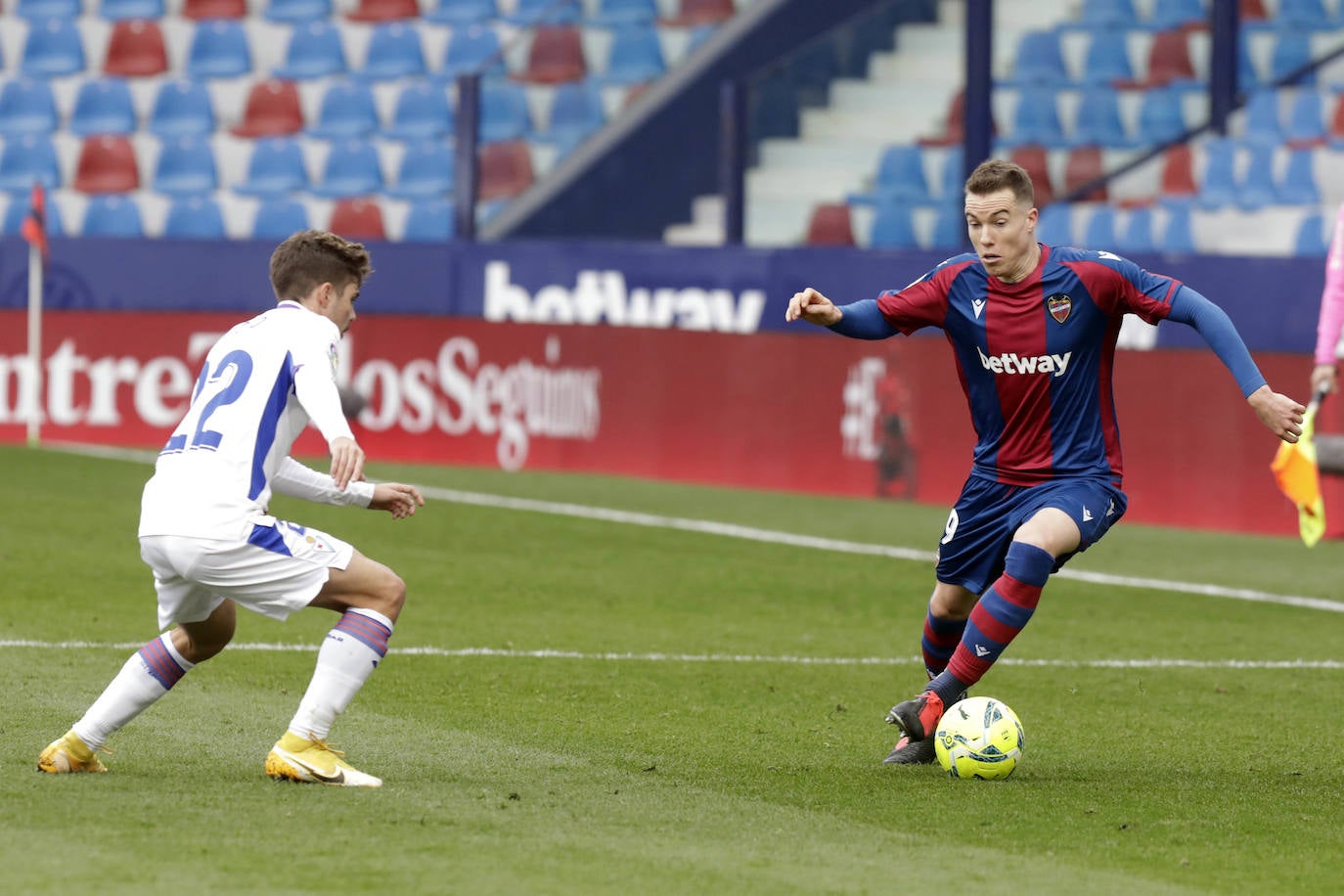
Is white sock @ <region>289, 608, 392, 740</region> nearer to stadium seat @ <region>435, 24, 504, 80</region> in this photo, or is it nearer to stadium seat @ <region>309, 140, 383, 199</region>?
stadium seat @ <region>309, 140, 383, 199</region>

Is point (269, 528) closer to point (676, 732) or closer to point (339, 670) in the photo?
point (339, 670)

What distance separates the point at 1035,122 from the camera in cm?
1602

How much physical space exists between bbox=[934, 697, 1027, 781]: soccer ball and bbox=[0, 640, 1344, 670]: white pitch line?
7.66 feet

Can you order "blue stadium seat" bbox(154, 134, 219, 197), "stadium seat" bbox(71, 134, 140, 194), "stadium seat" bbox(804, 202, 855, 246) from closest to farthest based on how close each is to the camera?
"stadium seat" bbox(804, 202, 855, 246) → "blue stadium seat" bbox(154, 134, 219, 197) → "stadium seat" bbox(71, 134, 140, 194)

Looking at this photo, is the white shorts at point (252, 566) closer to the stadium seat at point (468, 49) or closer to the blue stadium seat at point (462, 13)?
the stadium seat at point (468, 49)

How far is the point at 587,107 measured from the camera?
18141mm

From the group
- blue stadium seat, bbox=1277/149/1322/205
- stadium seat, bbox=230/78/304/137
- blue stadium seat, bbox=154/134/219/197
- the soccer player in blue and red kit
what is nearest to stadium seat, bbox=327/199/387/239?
stadium seat, bbox=230/78/304/137

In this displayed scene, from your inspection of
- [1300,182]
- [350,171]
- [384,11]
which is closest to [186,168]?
[350,171]

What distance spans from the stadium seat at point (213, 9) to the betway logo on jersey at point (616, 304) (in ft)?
18.4

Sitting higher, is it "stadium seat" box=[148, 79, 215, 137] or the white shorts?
"stadium seat" box=[148, 79, 215, 137]

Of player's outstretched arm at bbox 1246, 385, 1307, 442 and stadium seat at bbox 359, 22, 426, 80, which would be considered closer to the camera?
player's outstretched arm at bbox 1246, 385, 1307, 442

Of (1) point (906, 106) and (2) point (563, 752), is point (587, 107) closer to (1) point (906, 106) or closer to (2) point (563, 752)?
(1) point (906, 106)

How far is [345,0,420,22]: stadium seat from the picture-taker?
2083 centimetres

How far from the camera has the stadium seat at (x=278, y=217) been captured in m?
19.5
